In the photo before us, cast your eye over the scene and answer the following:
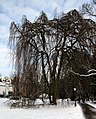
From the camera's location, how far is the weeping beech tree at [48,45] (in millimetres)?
26062

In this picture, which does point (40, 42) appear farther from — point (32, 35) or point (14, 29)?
point (14, 29)

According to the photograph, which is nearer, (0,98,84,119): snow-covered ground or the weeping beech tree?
(0,98,84,119): snow-covered ground

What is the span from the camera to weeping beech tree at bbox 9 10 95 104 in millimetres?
26062

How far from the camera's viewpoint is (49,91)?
28.3 meters

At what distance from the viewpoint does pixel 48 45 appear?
27.2m

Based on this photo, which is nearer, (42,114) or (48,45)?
(42,114)

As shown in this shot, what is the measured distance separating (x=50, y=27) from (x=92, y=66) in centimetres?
617

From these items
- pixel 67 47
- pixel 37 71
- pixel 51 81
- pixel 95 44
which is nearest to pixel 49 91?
pixel 51 81

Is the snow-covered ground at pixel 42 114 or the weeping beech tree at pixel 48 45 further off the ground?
the weeping beech tree at pixel 48 45

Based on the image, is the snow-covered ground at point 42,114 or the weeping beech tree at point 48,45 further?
the weeping beech tree at point 48,45

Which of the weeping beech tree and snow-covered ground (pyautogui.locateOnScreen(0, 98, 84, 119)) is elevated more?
the weeping beech tree

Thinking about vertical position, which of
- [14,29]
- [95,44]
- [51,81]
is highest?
[14,29]

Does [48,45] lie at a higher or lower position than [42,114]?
higher

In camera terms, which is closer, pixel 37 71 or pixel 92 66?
pixel 37 71
